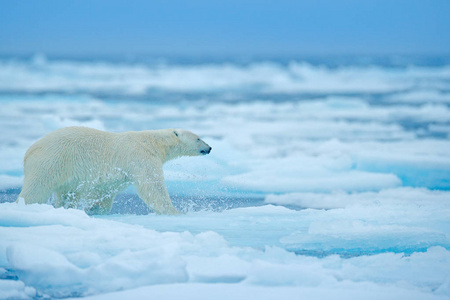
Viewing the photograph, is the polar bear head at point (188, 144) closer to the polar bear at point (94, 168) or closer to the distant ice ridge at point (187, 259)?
the polar bear at point (94, 168)

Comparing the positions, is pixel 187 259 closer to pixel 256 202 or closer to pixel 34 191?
pixel 34 191

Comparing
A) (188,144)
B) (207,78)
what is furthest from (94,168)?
(207,78)

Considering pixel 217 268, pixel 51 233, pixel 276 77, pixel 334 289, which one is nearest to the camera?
pixel 334 289

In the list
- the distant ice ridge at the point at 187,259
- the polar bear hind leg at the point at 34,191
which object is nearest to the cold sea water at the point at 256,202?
the distant ice ridge at the point at 187,259

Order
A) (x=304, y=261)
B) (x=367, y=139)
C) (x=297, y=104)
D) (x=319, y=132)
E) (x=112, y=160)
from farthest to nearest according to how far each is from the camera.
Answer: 1. (x=297, y=104)
2. (x=319, y=132)
3. (x=367, y=139)
4. (x=112, y=160)
5. (x=304, y=261)

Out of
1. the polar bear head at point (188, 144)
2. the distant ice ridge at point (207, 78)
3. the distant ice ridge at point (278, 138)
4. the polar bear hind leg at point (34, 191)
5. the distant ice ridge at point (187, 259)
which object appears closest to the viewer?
the distant ice ridge at point (187, 259)

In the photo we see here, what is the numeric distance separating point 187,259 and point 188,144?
216cm

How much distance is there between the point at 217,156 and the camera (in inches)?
283

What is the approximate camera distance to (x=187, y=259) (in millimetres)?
2797

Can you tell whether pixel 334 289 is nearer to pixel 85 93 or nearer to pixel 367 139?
pixel 367 139

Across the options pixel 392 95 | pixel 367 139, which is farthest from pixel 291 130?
pixel 392 95

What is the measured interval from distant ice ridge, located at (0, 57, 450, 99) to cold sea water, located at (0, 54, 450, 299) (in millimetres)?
267

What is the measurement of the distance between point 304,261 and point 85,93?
1333 cm

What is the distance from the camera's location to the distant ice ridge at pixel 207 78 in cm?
1666
